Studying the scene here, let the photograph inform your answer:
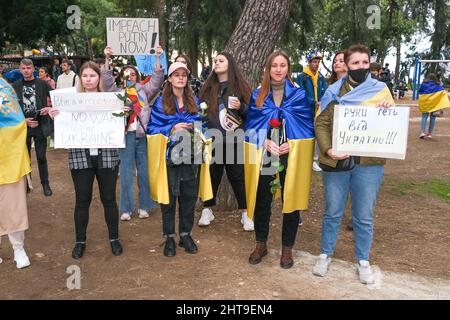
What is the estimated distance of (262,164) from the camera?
420cm

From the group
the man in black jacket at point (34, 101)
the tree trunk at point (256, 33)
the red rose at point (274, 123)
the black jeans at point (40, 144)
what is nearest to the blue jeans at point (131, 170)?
the tree trunk at point (256, 33)

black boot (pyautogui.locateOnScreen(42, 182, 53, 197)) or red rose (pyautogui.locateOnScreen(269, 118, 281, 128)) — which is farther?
black boot (pyautogui.locateOnScreen(42, 182, 53, 197))

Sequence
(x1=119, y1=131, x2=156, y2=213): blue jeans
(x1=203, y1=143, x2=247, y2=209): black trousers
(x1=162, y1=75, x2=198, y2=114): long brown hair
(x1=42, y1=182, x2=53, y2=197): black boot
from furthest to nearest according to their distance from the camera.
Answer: (x1=42, y1=182, x2=53, y2=197): black boot
(x1=119, y1=131, x2=156, y2=213): blue jeans
(x1=203, y1=143, x2=247, y2=209): black trousers
(x1=162, y1=75, x2=198, y2=114): long brown hair

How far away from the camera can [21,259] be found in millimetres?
4398

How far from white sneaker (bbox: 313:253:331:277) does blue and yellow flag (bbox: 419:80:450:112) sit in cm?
1000

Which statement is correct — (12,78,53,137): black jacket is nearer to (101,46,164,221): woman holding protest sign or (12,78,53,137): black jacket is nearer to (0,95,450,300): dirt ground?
(0,95,450,300): dirt ground

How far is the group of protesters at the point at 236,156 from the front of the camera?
12.8 feet

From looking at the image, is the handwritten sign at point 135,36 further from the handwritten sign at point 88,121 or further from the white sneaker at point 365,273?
the white sneaker at point 365,273

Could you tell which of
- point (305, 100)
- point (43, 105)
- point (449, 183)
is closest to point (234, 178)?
point (305, 100)

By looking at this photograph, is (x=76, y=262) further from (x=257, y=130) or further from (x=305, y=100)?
(x=305, y=100)

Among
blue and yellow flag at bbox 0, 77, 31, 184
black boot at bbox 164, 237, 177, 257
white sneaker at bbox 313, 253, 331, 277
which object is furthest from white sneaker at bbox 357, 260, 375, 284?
blue and yellow flag at bbox 0, 77, 31, 184

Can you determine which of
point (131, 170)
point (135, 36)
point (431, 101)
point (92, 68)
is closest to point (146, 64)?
point (135, 36)

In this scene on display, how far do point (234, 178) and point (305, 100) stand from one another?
144 centimetres

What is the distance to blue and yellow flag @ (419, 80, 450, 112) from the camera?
41.2ft
